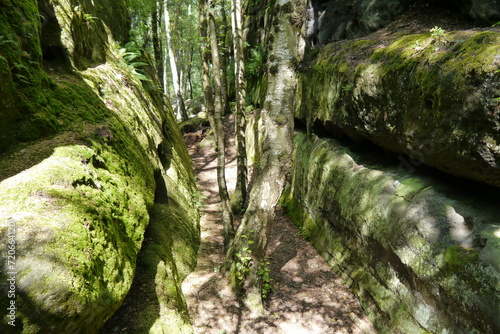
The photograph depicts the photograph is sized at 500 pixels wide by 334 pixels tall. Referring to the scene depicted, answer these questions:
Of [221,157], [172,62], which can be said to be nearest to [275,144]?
[221,157]

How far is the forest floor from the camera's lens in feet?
16.2

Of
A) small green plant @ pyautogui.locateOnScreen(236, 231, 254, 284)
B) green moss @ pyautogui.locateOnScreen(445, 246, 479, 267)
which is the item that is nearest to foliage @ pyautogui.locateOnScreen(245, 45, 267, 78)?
small green plant @ pyautogui.locateOnScreen(236, 231, 254, 284)

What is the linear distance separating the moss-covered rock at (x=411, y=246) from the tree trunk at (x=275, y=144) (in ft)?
6.00

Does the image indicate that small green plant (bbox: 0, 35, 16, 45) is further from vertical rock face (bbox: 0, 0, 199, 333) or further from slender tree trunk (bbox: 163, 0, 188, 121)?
slender tree trunk (bbox: 163, 0, 188, 121)

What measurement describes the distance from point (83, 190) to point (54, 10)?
4.19 meters

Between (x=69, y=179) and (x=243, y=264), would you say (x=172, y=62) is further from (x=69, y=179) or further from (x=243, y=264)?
(x=69, y=179)

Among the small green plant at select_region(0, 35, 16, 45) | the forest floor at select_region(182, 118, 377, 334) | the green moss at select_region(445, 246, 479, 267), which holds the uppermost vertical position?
the small green plant at select_region(0, 35, 16, 45)

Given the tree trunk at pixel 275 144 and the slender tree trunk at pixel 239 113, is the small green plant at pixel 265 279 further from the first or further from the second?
the slender tree trunk at pixel 239 113

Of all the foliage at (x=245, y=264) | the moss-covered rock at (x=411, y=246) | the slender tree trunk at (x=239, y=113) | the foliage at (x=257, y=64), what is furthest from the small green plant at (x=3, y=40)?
the foliage at (x=257, y=64)

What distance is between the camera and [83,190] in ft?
10.9

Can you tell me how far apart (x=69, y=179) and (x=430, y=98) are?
519 centimetres

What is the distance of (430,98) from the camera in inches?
175

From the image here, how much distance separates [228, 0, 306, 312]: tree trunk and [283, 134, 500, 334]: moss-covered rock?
1828 millimetres

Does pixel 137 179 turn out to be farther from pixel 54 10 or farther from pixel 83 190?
pixel 54 10
